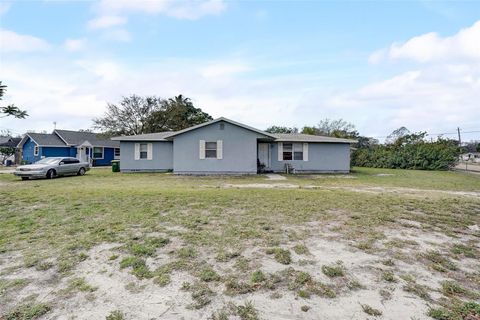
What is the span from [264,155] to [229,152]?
3162 millimetres

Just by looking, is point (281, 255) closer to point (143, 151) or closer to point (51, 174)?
point (51, 174)

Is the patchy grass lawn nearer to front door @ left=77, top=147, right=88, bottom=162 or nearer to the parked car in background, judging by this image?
the parked car in background

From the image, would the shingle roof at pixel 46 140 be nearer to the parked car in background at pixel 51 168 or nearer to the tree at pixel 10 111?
the parked car in background at pixel 51 168

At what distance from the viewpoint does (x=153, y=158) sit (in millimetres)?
19234

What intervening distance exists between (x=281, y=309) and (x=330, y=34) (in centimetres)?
1482

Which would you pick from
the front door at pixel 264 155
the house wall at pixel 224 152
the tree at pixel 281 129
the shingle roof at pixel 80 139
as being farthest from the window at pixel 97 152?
the tree at pixel 281 129

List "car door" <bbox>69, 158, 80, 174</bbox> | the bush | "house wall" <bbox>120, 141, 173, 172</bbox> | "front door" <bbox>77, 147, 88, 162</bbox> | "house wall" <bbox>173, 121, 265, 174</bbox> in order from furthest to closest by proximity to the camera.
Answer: "front door" <bbox>77, 147, 88, 162</bbox>
the bush
"house wall" <bbox>120, 141, 173, 172</bbox>
"house wall" <bbox>173, 121, 265, 174</bbox>
"car door" <bbox>69, 158, 80, 174</bbox>

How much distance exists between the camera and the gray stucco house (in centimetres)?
1669

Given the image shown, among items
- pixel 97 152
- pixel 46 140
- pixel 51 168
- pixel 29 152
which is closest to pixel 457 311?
pixel 51 168

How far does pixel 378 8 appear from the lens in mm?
11602

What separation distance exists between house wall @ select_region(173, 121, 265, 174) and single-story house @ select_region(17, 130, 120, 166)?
670 inches

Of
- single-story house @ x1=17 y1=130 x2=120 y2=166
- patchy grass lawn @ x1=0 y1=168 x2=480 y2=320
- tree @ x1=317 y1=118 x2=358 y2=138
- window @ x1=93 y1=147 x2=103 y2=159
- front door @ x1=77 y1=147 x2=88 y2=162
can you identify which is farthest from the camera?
tree @ x1=317 y1=118 x2=358 y2=138

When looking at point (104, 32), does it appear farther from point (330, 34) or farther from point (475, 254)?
point (475, 254)

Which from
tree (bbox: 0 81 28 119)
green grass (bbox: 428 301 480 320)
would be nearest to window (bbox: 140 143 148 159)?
tree (bbox: 0 81 28 119)
